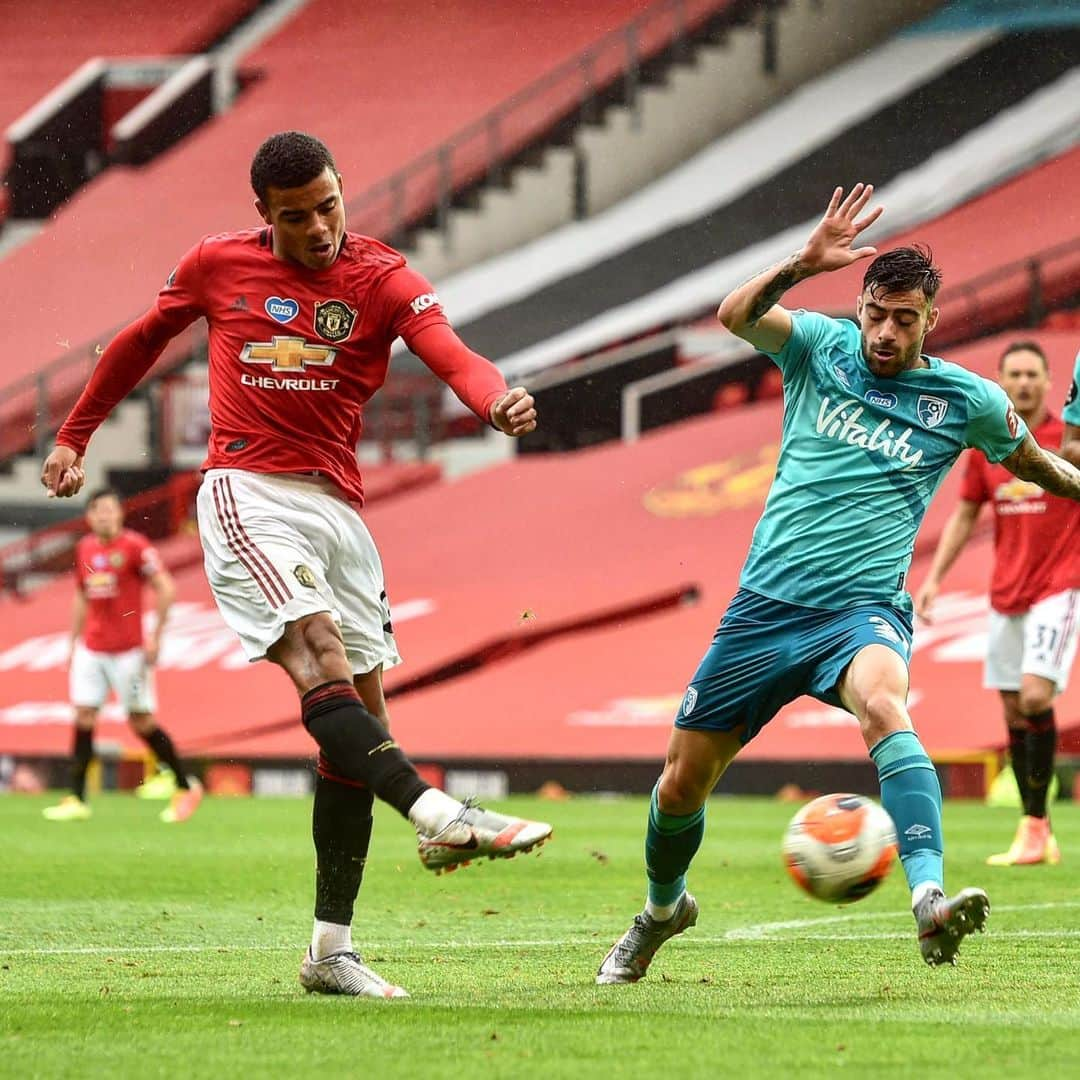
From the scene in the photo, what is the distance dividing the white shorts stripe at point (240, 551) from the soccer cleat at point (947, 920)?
5.82 feet

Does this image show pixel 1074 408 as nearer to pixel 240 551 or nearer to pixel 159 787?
pixel 240 551

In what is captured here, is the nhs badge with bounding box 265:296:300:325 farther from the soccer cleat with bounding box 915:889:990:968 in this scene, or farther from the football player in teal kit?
the soccer cleat with bounding box 915:889:990:968

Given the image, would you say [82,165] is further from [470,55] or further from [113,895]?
[113,895]

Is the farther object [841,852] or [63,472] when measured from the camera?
[63,472]

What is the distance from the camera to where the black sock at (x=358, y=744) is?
195 inches

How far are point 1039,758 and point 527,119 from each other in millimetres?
14688

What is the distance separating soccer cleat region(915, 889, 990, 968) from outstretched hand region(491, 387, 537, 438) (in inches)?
58.5

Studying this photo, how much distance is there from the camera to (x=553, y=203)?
23688mm

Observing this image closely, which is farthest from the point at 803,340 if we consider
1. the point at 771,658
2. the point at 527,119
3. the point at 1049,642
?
the point at 527,119

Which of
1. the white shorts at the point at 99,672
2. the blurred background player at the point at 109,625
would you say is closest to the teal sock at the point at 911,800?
the blurred background player at the point at 109,625

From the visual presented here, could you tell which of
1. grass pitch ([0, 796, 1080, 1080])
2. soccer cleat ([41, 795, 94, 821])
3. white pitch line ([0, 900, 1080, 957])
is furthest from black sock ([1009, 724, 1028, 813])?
soccer cleat ([41, 795, 94, 821])

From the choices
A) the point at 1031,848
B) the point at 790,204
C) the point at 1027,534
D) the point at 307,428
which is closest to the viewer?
the point at 307,428

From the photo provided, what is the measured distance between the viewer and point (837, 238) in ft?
18.2

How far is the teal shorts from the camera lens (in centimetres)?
558
